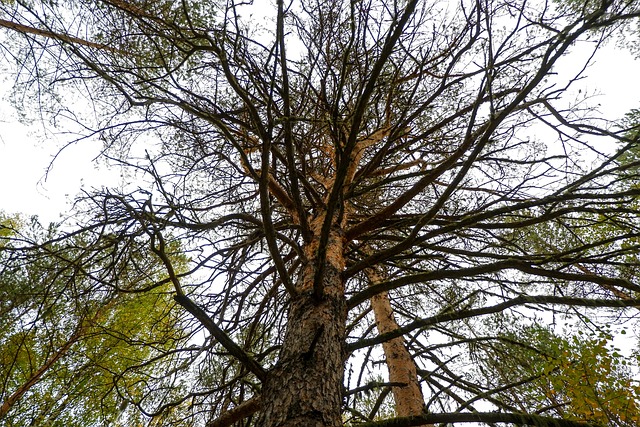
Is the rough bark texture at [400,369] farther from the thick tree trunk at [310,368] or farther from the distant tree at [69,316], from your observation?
the distant tree at [69,316]

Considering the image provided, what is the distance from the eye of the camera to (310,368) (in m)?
1.55

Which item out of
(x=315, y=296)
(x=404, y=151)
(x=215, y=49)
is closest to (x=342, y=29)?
(x=404, y=151)

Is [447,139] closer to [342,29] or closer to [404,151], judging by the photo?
[404,151]

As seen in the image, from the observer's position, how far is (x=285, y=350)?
173cm

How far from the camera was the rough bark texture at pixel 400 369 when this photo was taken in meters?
2.77

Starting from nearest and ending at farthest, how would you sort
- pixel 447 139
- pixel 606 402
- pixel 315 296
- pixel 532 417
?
pixel 532 417, pixel 606 402, pixel 315 296, pixel 447 139

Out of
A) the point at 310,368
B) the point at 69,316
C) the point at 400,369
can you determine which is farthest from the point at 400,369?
the point at 69,316

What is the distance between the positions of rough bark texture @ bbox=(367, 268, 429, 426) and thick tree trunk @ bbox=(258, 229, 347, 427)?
36.5 inches

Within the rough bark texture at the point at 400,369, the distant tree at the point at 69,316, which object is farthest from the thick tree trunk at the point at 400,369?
the distant tree at the point at 69,316

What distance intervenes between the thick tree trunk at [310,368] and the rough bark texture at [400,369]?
93 centimetres

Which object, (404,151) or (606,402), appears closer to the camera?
(606,402)

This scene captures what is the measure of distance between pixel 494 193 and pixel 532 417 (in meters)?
2.84

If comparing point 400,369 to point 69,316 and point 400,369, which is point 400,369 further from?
point 69,316

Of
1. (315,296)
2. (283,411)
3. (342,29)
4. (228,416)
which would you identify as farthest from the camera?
(342,29)
